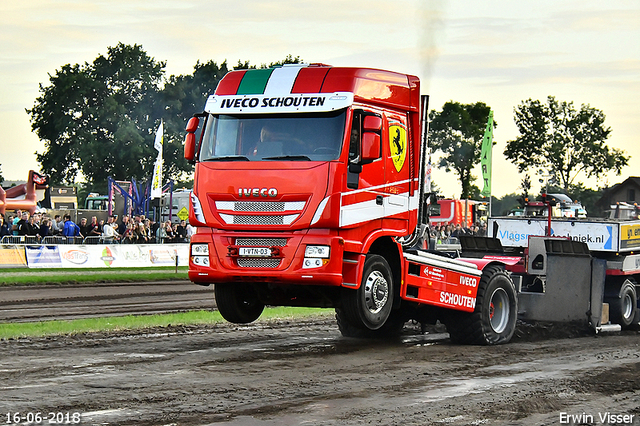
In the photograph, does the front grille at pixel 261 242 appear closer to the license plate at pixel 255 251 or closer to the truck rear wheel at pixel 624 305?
the license plate at pixel 255 251

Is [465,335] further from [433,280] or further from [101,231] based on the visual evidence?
[101,231]

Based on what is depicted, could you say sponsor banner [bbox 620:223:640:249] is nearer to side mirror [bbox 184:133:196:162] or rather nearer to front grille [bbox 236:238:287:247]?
front grille [bbox 236:238:287:247]

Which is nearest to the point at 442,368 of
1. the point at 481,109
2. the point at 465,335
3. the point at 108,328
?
the point at 465,335

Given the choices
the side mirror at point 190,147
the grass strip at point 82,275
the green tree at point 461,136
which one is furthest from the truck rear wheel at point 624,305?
the green tree at point 461,136

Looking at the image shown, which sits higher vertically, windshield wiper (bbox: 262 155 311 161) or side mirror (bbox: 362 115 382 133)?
side mirror (bbox: 362 115 382 133)

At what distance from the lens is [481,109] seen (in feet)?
297

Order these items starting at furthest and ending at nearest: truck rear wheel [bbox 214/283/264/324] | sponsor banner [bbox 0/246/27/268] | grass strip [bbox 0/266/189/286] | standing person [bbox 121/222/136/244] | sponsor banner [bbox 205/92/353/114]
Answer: standing person [bbox 121/222/136/244] < sponsor banner [bbox 0/246/27/268] < grass strip [bbox 0/266/189/286] < truck rear wheel [bbox 214/283/264/324] < sponsor banner [bbox 205/92/353/114]

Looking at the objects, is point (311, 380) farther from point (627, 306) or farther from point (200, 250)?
point (627, 306)

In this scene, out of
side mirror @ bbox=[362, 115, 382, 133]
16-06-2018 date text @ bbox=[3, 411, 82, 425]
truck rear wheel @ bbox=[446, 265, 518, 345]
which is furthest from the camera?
truck rear wheel @ bbox=[446, 265, 518, 345]

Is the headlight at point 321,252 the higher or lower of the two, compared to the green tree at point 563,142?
lower

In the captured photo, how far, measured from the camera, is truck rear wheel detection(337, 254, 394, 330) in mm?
11039

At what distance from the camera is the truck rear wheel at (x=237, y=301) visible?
11852 millimetres

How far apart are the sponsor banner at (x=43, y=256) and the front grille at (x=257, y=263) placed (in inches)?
774

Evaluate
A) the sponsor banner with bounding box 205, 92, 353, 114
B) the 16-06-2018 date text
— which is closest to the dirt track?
the 16-06-2018 date text
